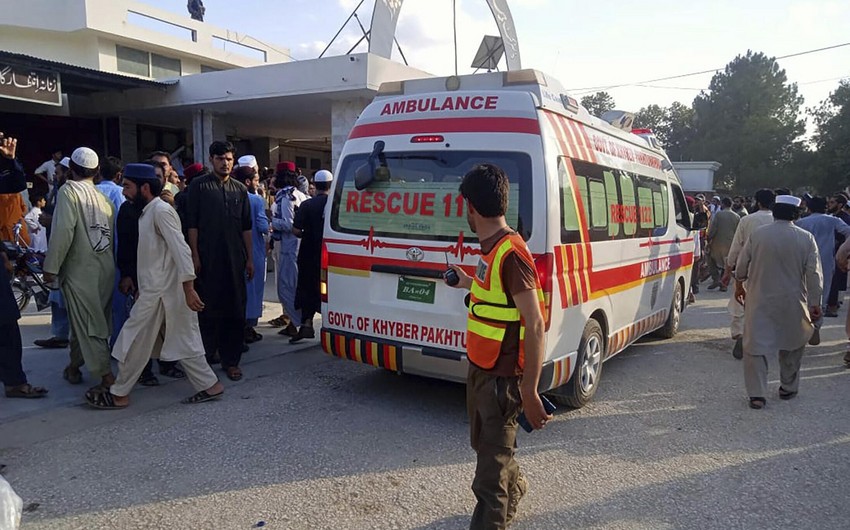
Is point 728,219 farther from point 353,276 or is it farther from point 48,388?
point 48,388

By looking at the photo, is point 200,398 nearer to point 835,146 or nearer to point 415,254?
point 415,254

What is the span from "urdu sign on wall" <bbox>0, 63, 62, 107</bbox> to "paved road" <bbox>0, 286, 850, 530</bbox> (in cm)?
817

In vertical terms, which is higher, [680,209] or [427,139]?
[427,139]

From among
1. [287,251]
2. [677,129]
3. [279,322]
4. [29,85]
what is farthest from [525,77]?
[677,129]

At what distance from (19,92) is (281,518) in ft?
39.3

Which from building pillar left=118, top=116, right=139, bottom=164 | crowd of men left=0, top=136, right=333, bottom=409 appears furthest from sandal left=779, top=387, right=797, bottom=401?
building pillar left=118, top=116, right=139, bottom=164

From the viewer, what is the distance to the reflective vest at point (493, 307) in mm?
2578

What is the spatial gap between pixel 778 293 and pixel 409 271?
3126 mm

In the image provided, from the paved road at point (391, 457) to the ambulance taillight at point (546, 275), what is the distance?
39.5 inches

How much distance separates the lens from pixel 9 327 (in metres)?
4.39

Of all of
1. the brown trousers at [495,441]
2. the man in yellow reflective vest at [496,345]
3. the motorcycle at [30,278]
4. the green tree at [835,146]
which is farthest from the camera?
the green tree at [835,146]

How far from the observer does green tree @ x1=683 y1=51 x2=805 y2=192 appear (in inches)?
1718

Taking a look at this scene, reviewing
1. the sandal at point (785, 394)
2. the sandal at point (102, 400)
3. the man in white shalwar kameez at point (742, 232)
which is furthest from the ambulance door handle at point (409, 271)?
the man in white shalwar kameez at point (742, 232)

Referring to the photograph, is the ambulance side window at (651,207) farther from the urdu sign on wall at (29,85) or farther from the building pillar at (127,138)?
the building pillar at (127,138)
